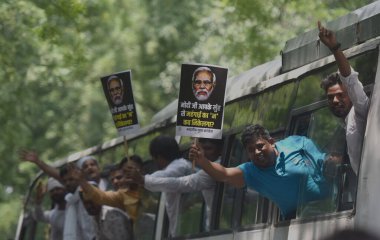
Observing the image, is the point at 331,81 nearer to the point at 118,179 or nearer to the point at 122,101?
the point at 122,101

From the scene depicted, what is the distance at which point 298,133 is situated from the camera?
331 inches

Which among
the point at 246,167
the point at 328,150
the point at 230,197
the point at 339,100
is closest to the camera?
the point at 339,100

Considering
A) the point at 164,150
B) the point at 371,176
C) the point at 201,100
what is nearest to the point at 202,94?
the point at 201,100

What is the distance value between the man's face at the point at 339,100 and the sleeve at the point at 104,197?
4137 mm

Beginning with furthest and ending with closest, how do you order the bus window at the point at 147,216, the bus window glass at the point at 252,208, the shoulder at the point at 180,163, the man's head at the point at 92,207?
1. the man's head at the point at 92,207
2. the bus window at the point at 147,216
3. the shoulder at the point at 180,163
4. the bus window glass at the point at 252,208

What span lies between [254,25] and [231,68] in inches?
34.0

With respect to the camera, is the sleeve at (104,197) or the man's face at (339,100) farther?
the sleeve at (104,197)

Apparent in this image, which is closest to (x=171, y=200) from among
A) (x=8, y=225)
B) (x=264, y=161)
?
(x=264, y=161)

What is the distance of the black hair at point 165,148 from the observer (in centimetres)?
1041

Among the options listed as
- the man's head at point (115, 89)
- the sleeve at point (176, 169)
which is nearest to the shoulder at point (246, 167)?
the sleeve at point (176, 169)

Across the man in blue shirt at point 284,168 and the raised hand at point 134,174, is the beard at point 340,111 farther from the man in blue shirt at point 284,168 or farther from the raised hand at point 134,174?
the raised hand at point 134,174

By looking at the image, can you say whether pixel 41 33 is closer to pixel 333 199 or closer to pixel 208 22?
pixel 208 22

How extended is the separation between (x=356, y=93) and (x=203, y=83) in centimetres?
204

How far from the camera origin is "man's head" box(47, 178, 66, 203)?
46.1 ft
